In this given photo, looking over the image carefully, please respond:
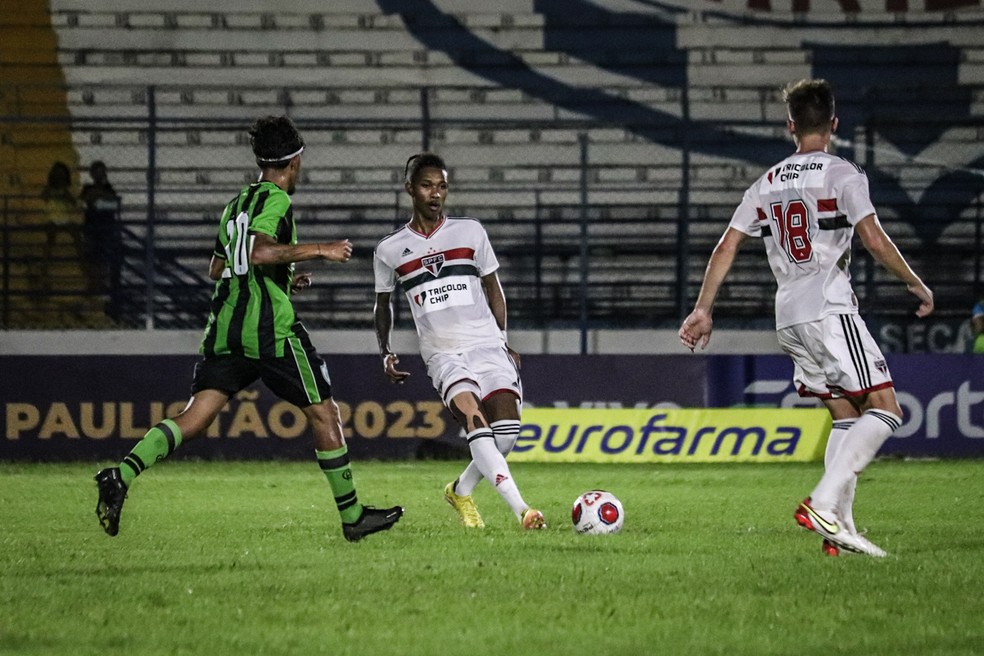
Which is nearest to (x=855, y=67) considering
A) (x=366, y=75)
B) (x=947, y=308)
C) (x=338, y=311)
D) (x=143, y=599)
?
(x=947, y=308)

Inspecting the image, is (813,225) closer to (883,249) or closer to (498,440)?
(883,249)

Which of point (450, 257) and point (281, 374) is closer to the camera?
point (281, 374)

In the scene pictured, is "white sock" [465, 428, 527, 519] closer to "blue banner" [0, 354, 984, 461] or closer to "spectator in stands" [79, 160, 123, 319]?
"blue banner" [0, 354, 984, 461]

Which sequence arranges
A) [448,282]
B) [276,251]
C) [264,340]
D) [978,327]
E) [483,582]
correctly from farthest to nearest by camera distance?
[978,327], [448,282], [264,340], [276,251], [483,582]

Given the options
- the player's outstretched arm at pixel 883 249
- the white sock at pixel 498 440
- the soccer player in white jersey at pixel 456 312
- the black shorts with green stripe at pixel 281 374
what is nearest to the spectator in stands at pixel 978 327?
the soccer player in white jersey at pixel 456 312

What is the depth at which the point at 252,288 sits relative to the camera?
718 centimetres

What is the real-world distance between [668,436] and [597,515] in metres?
6.77

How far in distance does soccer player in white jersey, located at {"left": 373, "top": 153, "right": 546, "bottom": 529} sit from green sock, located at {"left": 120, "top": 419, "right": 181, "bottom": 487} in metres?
1.42

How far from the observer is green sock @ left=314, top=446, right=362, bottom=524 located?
23.7 ft

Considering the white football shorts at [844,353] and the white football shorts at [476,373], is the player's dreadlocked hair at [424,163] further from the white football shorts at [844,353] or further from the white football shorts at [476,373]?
the white football shorts at [844,353]

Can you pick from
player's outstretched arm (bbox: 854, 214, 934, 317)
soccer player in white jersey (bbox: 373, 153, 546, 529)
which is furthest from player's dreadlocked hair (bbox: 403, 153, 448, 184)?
player's outstretched arm (bbox: 854, 214, 934, 317)

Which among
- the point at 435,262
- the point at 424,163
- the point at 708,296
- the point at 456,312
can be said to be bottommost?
the point at 456,312

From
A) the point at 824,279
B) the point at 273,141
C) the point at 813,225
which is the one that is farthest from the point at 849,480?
the point at 273,141

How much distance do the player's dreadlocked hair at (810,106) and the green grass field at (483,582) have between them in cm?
188
